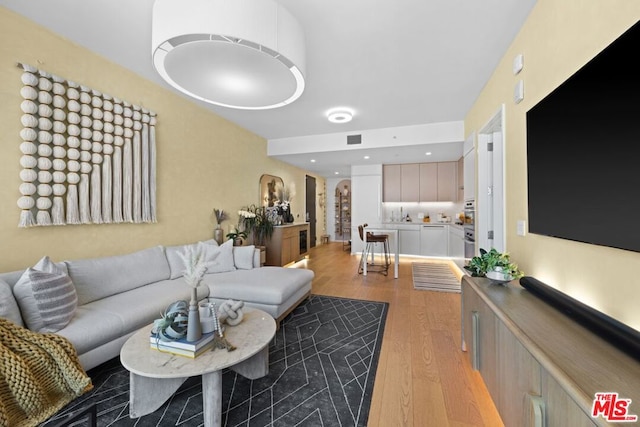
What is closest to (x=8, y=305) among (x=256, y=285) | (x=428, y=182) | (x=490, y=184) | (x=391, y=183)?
(x=256, y=285)

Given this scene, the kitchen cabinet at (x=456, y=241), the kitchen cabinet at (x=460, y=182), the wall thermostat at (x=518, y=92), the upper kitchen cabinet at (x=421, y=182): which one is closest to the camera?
the wall thermostat at (x=518, y=92)

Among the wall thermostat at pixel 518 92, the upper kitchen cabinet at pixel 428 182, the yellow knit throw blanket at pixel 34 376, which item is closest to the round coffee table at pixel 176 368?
the yellow knit throw blanket at pixel 34 376

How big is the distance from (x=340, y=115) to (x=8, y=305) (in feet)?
13.1

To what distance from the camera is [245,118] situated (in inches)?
177

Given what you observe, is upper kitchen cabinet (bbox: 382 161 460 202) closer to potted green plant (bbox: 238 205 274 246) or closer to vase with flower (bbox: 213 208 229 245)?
potted green plant (bbox: 238 205 274 246)

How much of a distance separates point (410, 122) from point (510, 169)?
8.64 feet

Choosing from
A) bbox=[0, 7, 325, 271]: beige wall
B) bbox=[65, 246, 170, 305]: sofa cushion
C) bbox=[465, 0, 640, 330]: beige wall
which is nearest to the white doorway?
bbox=[465, 0, 640, 330]: beige wall

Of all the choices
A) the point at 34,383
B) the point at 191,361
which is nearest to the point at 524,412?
the point at 191,361

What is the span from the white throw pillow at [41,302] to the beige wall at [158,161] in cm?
57

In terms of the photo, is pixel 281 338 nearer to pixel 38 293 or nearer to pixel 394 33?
pixel 38 293

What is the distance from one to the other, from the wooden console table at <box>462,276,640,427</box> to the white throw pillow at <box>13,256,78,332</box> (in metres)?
2.77

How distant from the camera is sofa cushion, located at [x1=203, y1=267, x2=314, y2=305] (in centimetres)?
272

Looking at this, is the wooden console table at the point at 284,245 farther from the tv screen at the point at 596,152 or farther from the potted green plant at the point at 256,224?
the tv screen at the point at 596,152

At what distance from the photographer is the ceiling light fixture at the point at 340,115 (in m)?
4.06
